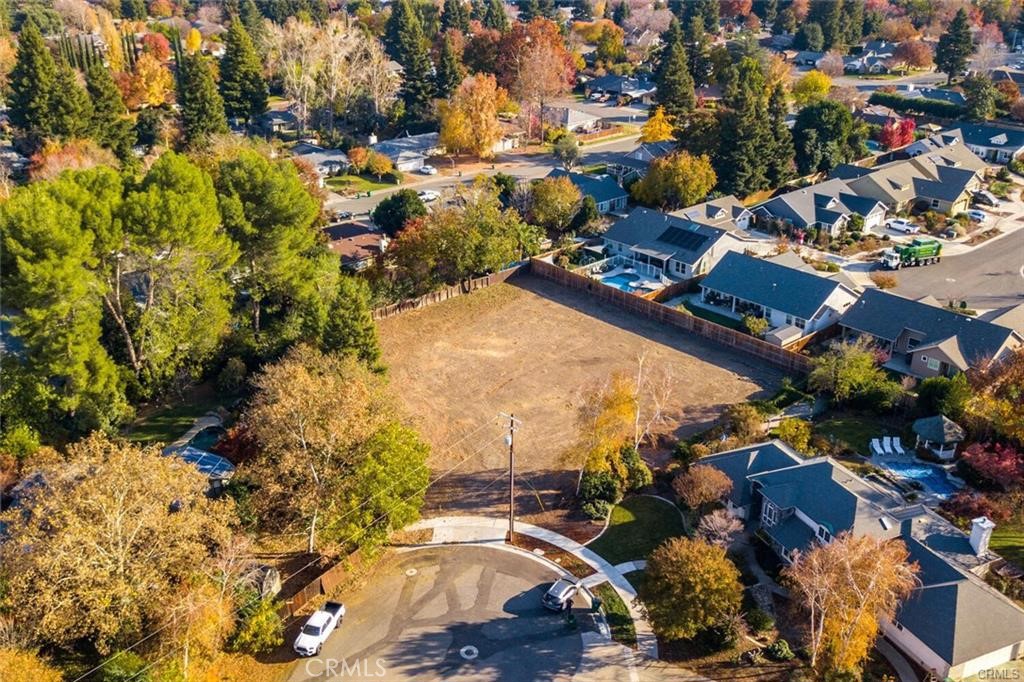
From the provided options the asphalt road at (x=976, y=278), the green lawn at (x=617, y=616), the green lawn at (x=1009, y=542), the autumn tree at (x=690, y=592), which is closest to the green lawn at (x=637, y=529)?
the green lawn at (x=617, y=616)

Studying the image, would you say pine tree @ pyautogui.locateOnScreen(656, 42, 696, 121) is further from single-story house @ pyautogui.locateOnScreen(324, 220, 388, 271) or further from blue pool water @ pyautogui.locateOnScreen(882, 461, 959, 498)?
blue pool water @ pyautogui.locateOnScreen(882, 461, 959, 498)

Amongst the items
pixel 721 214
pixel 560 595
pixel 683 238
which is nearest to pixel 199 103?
pixel 683 238

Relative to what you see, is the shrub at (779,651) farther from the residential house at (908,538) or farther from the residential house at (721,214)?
the residential house at (721,214)

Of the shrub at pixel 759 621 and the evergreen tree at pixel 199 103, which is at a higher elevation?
the evergreen tree at pixel 199 103

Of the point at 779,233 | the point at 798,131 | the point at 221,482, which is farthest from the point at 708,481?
the point at 798,131

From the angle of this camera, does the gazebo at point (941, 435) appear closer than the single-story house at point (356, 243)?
Yes

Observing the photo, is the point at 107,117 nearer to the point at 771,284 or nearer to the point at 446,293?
the point at 446,293
